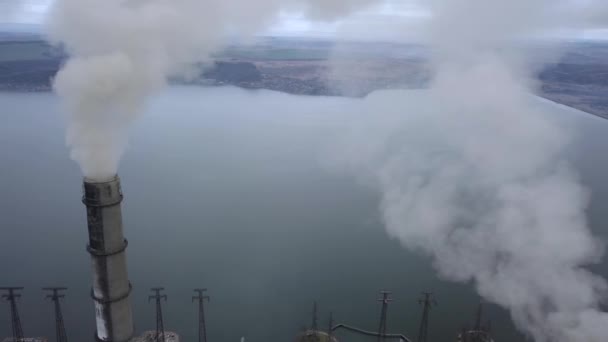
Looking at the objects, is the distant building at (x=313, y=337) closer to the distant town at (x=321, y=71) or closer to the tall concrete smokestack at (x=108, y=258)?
the tall concrete smokestack at (x=108, y=258)

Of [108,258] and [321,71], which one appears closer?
[108,258]

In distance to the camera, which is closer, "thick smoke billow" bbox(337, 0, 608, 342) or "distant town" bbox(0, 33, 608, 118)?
"thick smoke billow" bbox(337, 0, 608, 342)

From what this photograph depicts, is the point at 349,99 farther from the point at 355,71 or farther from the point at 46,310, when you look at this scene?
the point at 46,310

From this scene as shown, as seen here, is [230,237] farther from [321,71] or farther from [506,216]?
[321,71]

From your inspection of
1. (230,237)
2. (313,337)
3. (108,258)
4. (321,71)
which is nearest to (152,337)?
(313,337)

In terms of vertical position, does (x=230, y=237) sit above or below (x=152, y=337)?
above

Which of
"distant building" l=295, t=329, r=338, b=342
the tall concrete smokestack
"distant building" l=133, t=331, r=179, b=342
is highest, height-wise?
the tall concrete smokestack

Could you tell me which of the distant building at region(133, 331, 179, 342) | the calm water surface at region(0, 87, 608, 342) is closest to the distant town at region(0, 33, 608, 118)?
the calm water surface at region(0, 87, 608, 342)

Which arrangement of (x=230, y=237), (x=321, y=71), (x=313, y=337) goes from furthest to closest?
(x=321, y=71) → (x=230, y=237) → (x=313, y=337)

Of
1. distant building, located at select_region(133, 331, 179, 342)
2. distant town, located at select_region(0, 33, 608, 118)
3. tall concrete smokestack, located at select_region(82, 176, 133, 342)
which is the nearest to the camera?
tall concrete smokestack, located at select_region(82, 176, 133, 342)

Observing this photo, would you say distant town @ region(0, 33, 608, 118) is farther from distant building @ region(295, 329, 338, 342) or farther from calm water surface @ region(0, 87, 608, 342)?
distant building @ region(295, 329, 338, 342)
